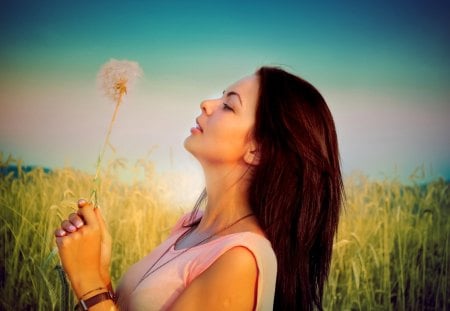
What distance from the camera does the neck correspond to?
100 cm

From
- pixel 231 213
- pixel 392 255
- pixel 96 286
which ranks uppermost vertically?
pixel 231 213

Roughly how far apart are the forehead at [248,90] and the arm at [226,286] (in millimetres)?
284

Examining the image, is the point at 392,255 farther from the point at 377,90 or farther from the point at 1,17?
the point at 1,17

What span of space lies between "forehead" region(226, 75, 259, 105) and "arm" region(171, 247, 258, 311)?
28 centimetres

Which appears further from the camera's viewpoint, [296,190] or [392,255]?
[392,255]

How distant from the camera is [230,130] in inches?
38.7

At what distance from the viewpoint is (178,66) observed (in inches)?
72.1

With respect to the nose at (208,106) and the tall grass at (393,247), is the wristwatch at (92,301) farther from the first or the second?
the tall grass at (393,247)

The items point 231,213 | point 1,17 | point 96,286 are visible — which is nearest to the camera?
point 96,286

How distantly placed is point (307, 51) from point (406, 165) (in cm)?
50

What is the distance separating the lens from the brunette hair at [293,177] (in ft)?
3.14

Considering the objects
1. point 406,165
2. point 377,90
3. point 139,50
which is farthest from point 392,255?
point 139,50

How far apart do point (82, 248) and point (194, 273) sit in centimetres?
18

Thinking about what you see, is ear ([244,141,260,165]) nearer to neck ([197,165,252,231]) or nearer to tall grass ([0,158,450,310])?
neck ([197,165,252,231])
